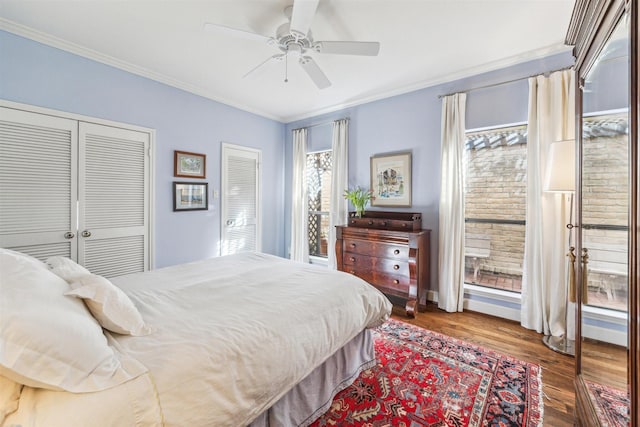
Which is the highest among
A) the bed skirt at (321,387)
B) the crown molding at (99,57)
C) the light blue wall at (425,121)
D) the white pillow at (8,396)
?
the crown molding at (99,57)

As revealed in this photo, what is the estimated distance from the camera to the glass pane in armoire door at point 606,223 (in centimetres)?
85

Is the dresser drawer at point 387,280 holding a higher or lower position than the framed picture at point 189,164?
lower

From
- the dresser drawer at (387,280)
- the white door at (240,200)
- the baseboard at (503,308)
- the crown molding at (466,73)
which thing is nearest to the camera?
the baseboard at (503,308)

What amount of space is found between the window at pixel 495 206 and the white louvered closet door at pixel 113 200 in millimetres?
3834

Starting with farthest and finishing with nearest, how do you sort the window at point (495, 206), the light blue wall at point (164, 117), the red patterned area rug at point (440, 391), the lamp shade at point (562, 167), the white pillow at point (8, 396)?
1. the window at point (495, 206)
2. the light blue wall at point (164, 117)
3. the lamp shade at point (562, 167)
4. the red patterned area rug at point (440, 391)
5. the white pillow at point (8, 396)

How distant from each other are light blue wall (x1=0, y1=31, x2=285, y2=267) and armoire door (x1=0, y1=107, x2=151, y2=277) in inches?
6.6

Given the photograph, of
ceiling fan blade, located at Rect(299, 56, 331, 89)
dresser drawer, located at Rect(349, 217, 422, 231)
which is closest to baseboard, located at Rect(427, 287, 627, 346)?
dresser drawer, located at Rect(349, 217, 422, 231)

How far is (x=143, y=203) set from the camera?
3.21m

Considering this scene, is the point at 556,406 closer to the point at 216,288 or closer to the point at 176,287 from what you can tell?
the point at 216,288

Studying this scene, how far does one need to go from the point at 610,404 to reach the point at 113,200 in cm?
390

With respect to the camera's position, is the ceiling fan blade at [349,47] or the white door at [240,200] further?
the white door at [240,200]

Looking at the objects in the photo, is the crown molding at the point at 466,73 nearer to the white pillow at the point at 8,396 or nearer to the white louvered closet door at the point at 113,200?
the white louvered closet door at the point at 113,200

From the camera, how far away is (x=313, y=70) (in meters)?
2.43

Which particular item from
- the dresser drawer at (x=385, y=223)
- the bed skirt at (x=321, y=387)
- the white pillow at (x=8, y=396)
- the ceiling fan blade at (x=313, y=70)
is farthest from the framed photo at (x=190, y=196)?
the white pillow at (x=8, y=396)
